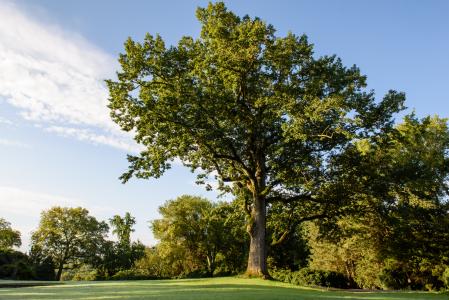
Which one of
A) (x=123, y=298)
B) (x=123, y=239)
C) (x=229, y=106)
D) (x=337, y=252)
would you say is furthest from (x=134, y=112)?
(x=123, y=239)

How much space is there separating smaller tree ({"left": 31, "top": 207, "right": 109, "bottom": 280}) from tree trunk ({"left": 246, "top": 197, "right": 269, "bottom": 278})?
57.8 metres

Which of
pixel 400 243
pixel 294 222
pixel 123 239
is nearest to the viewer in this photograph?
pixel 294 222

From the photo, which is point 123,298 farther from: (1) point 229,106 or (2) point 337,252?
(2) point 337,252

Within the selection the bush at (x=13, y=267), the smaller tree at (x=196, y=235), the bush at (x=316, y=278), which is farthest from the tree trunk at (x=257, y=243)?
the bush at (x=13, y=267)

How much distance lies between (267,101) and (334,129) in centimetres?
446

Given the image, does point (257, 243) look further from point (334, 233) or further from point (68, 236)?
point (68, 236)

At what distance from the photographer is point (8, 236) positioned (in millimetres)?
73938

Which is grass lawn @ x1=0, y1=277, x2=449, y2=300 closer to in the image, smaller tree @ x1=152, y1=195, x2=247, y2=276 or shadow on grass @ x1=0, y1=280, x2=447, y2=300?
shadow on grass @ x1=0, y1=280, x2=447, y2=300

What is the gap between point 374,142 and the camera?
24781 millimetres

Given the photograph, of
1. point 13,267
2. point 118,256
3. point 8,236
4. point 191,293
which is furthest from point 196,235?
point 191,293

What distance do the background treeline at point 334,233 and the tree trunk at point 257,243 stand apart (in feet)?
5.21

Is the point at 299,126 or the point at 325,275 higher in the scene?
the point at 299,126

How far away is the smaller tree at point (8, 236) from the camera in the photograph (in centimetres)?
7375

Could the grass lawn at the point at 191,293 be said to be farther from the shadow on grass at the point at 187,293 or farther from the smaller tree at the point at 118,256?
the smaller tree at the point at 118,256
